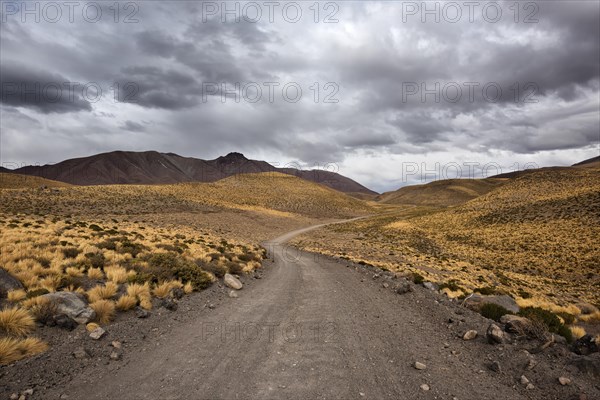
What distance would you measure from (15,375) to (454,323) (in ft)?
36.2

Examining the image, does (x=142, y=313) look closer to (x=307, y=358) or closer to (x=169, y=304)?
(x=169, y=304)

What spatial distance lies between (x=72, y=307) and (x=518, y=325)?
40.0 ft

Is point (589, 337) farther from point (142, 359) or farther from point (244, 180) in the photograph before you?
point (244, 180)

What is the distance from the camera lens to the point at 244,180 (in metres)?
134

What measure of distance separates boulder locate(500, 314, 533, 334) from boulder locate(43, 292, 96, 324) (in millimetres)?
11480

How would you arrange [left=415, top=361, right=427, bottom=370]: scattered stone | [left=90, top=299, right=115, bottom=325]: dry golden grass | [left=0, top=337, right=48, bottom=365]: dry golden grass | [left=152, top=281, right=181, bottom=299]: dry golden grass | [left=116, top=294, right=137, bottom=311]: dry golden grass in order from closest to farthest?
[left=0, top=337, right=48, bottom=365]: dry golden grass → [left=415, top=361, right=427, bottom=370]: scattered stone → [left=90, top=299, right=115, bottom=325]: dry golden grass → [left=116, top=294, right=137, bottom=311]: dry golden grass → [left=152, top=281, right=181, bottom=299]: dry golden grass

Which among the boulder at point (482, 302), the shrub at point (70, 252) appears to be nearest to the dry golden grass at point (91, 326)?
the shrub at point (70, 252)

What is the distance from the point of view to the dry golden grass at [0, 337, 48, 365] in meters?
6.46

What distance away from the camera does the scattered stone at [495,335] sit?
304 inches

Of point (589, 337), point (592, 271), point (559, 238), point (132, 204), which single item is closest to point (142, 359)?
point (589, 337)

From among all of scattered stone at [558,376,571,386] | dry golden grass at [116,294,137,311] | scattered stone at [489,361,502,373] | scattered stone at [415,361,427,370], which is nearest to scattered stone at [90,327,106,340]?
dry golden grass at [116,294,137,311]

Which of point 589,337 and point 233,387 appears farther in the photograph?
point 589,337

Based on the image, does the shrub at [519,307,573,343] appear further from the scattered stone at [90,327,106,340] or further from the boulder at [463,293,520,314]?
the scattered stone at [90,327,106,340]

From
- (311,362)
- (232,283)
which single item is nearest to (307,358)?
(311,362)
